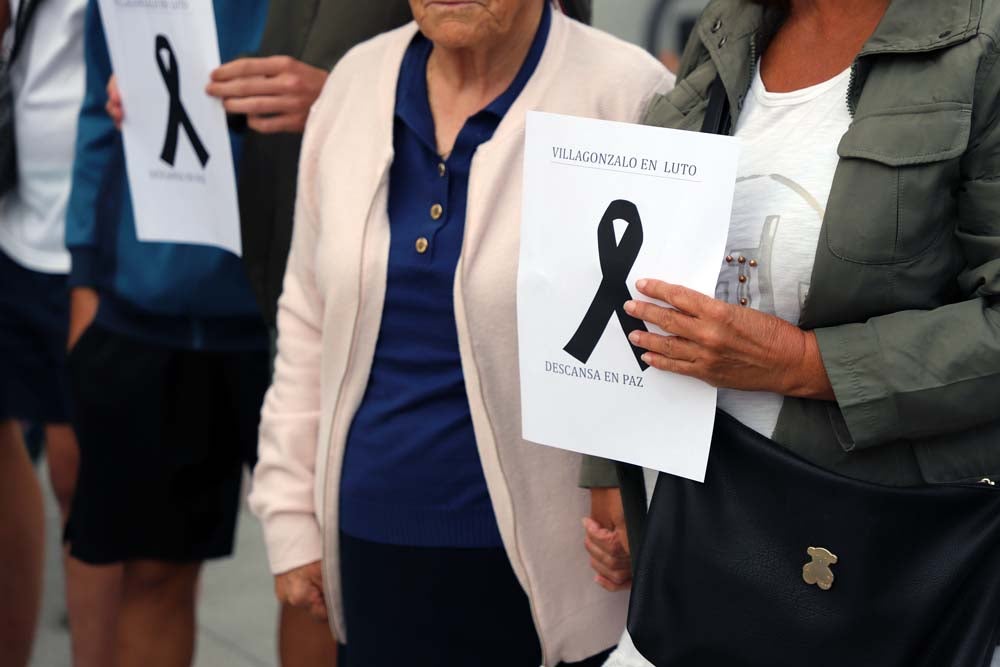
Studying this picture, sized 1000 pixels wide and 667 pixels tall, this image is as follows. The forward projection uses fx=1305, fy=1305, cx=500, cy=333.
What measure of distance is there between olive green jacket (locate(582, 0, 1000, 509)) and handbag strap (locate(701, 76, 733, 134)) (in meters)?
0.19

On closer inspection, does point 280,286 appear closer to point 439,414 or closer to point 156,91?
point 156,91

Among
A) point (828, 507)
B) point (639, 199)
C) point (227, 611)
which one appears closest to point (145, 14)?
point (639, 199)

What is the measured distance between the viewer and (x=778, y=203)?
5.12ft

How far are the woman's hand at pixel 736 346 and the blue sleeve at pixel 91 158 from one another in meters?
1.48

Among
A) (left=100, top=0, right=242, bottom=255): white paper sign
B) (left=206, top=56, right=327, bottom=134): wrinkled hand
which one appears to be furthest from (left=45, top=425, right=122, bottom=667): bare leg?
(left=206, top=56, right=327, bottom=134): wrinkled hand

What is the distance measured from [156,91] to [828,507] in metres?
1.49

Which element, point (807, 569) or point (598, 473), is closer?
point (807, 569)

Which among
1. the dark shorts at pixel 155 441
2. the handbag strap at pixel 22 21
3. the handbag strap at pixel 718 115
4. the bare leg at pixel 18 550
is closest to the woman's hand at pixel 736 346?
the handbag strap at pixel 718 115

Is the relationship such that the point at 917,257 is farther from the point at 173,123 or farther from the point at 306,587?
the point at 173,123

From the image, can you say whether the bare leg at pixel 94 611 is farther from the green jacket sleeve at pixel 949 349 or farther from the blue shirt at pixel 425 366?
the green jacket sleeve at pixel 949 349

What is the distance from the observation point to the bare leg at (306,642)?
103 inches

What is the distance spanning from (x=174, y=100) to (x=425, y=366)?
77cm

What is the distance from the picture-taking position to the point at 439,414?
1973mm

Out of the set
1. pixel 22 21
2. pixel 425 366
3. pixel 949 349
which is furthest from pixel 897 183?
pixel 22 21
